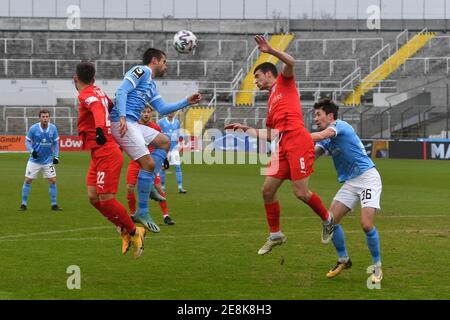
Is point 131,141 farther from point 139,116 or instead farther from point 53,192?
point 53,192

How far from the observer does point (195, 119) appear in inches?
2499

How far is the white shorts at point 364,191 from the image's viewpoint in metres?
11.8

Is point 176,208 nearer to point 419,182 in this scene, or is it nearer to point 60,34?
point 419,182

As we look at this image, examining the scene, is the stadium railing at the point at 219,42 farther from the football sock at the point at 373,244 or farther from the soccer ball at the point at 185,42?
the football sock at the point at 373,244

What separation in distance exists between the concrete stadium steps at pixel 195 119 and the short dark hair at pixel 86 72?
4760 centimetres

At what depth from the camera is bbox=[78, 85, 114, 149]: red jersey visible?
1238 centimetres

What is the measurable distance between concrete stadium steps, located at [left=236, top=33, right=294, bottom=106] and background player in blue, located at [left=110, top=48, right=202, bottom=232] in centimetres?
5072

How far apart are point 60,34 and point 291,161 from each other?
220 ft

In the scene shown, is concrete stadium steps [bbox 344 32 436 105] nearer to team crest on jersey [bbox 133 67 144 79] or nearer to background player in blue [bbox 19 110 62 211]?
background player in blue [bbox 19 110 62 211]

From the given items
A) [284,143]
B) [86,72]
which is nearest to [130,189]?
[86,72]
